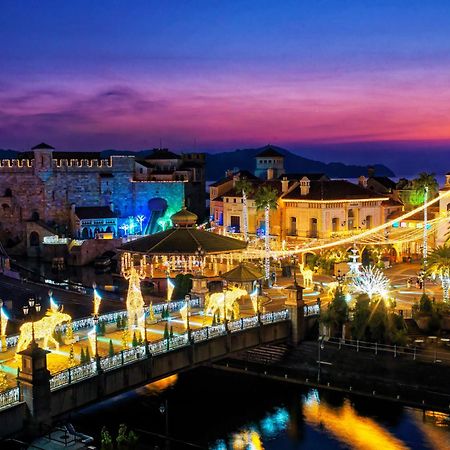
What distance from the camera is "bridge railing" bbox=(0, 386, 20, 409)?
84.0 ft

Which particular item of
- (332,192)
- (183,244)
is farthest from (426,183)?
(183,244)

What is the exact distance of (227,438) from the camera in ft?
111

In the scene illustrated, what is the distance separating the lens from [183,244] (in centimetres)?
5534

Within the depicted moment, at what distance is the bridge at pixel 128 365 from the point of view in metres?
26.1

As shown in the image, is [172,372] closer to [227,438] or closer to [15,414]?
[227,438]

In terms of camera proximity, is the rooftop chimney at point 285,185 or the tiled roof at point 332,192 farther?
the rooftop chimney at point 285,185

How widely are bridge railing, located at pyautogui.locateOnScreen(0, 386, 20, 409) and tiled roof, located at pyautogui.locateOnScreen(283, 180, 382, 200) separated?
148ft

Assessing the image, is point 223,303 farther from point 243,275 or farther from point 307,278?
point 307,278

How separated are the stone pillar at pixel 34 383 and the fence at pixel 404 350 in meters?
18.7

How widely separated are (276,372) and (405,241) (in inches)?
1164

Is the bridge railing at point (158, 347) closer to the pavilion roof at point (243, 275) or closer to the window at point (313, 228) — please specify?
the pavilion roof at point (243, 275)

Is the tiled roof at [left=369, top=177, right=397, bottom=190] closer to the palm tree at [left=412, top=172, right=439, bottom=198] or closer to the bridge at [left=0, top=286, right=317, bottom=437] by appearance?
the palm tree at [left=412, top=172, right=439, bottom=198]

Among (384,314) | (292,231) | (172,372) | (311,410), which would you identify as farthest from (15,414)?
(292,231)

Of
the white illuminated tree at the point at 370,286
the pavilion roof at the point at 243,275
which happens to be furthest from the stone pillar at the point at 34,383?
the pavilion roof at the point at 243,275
